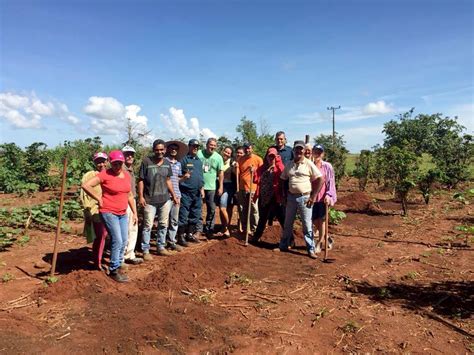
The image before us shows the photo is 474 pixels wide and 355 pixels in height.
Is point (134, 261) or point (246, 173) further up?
point (246, 173)

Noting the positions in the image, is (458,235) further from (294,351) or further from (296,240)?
(294,351)

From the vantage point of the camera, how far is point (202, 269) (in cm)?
556

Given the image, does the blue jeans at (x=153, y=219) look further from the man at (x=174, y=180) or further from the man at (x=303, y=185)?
the man at (x=303, y=185)

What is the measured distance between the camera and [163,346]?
352 centimetres

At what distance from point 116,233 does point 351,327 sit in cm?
315

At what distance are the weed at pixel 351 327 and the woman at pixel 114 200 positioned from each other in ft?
9.55

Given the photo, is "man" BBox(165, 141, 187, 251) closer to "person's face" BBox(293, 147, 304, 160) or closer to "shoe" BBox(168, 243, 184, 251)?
"shoe" BBox(168, 243, 184, 251)

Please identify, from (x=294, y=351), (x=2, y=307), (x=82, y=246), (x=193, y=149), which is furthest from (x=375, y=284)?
(x=82, y=246)

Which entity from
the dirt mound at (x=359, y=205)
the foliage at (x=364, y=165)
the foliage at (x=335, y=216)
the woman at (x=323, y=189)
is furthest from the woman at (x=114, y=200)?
the foliage at (x=364, y=165)

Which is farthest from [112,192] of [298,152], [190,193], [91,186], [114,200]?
[298,152]

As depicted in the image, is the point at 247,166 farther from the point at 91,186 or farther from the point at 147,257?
the point at 91,186

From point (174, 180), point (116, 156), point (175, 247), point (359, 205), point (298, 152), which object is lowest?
point (175, 247)

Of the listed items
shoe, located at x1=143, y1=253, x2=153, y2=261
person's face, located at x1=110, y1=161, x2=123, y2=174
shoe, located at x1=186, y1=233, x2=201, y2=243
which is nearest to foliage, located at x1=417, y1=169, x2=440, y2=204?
shoe, located at x1=186, y1=233, x2=201, y2=243

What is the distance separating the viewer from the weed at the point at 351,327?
12.8 feet
